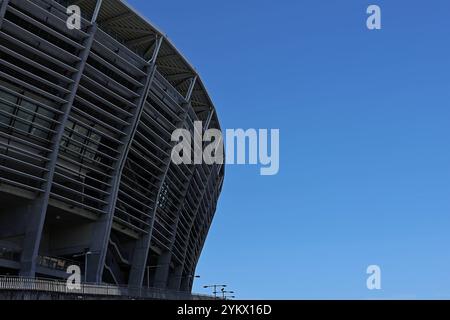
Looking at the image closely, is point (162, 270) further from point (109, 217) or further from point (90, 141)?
point (90, 141)

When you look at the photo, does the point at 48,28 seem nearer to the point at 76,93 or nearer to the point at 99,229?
the point at 76,93

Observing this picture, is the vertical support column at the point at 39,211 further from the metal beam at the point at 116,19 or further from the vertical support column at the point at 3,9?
the metal beam at the point at 116,19

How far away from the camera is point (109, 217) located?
49.2 metres

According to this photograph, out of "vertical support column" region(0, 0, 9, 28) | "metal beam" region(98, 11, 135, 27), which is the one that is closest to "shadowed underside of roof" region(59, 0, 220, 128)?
"metal beam" region(98, 11, 135, 27)

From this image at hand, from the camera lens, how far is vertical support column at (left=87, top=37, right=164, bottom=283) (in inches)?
1898

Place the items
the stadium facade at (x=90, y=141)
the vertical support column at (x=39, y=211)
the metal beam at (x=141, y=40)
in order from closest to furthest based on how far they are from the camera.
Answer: the vertical support column at (x=39, y=211) < the stadium facade at (x=90, y=141) < the metal beam at (x=141, y=40)

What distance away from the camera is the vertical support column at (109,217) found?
4822 centimetres

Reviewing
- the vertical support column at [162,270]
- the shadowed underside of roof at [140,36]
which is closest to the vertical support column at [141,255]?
the vertical support column at [162,270]

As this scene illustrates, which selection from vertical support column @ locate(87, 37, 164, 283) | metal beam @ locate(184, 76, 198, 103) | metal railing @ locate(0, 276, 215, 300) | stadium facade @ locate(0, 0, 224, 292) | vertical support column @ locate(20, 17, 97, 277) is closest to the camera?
metal railing @ locate(0, 276, 215, 300)

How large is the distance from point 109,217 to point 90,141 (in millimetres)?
6881

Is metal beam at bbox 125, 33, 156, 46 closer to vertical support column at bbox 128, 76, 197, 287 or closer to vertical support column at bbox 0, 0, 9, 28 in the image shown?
vertical support column at bbox 128, 76, 197, 287

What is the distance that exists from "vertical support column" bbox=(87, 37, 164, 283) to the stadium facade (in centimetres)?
10

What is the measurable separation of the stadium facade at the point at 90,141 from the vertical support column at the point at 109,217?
0.10 meters

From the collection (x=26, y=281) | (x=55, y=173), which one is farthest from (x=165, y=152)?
(x=26, y=281)
